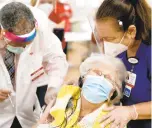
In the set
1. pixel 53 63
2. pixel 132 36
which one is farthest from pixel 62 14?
pixel 132 36

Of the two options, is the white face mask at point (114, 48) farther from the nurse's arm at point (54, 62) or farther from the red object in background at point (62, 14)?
the red object in background at point (62, 14)

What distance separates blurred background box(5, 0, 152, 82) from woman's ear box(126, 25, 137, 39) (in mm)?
2192

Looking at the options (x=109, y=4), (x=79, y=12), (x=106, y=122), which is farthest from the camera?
(x=79, y=12)

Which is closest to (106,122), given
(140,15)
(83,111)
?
(83,111)

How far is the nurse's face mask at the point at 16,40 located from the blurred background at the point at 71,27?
2.00 metres

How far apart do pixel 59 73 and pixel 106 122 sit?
0.67 metres

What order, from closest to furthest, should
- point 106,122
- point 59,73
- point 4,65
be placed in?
point 106,122
point 4,65
point 59,73

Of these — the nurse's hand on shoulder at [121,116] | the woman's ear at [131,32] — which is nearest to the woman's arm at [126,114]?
the nurse's hand on shoulder at [121,116]

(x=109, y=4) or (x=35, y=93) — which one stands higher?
(x=109, y=4)

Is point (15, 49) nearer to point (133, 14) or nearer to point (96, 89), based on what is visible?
point (96, 89)

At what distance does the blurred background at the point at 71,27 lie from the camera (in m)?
4.16

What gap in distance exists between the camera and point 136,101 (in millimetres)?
1845

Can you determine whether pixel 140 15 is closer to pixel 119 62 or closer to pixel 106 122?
pixel 119 62

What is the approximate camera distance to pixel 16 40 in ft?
6.33
